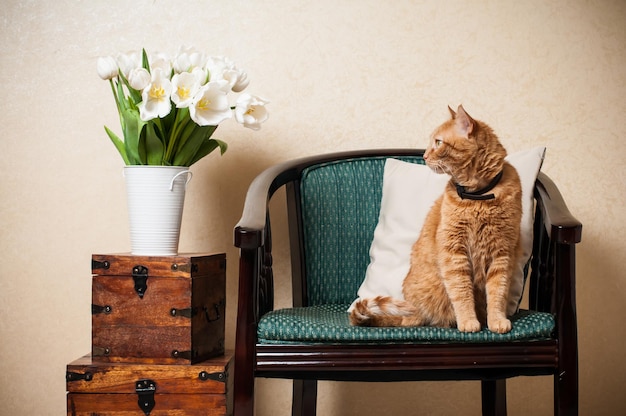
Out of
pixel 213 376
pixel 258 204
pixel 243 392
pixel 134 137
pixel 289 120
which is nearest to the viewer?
pixel 243 392

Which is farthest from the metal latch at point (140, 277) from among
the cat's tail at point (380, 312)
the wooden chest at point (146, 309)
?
the cat's tail at point (380, 312)

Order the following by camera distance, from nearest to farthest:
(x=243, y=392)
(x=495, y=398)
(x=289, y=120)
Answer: (x=243, y=392) → (x=495, y=398) → (x=289, y=120)

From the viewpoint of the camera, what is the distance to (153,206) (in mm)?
1854

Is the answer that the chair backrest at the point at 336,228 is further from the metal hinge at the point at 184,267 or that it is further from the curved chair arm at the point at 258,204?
the metal hinge at the point at 184,267

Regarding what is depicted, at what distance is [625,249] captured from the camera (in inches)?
93.4

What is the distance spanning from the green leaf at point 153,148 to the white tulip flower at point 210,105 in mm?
135

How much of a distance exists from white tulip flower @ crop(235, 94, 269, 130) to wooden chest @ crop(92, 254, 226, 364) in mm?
425

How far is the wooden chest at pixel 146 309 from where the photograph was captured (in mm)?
1734

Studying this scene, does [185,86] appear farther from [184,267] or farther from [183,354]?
[183,354]

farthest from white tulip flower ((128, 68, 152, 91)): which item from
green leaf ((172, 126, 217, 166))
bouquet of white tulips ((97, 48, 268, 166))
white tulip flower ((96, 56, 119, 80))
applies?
green leaf ((172, 126, 217, 166))

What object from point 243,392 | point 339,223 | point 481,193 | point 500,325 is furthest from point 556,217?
point 243,392

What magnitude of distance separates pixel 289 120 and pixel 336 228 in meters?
0.49

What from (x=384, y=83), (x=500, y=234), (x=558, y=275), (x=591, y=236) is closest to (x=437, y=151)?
(x=500, y=234)

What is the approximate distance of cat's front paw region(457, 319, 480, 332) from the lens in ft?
4.75
